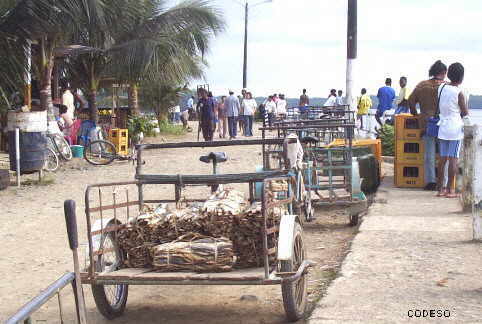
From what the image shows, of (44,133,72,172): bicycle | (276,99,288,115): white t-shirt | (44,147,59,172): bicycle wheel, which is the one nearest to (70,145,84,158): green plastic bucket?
(44,133,72,172): bicycle

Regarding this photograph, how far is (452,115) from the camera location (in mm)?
10188

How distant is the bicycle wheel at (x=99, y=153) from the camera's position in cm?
1820

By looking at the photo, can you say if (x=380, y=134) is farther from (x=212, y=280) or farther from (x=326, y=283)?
(x=212, y=280)

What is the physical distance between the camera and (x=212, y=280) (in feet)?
16.3

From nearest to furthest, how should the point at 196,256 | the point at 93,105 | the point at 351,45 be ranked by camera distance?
the point at 196,256
the point at 351,45
the point at 93,105

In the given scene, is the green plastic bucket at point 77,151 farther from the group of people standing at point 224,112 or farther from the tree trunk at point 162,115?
the tree trunk at point 162,115

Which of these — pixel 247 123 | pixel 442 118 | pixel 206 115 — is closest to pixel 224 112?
pixel 247 123

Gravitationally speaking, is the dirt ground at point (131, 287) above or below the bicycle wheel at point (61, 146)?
below

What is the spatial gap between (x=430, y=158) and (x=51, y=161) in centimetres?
877

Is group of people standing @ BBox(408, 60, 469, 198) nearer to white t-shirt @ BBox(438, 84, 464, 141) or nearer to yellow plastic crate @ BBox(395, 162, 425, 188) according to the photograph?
white t-shirt @ BBox(438, 84, 464, 141)

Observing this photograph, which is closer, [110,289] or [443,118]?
[110,289]

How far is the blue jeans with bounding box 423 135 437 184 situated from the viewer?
435 inches

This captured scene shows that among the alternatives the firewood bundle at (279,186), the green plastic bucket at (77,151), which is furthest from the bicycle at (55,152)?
the firewood bundle at (279,186)

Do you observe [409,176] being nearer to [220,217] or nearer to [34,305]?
[220,217]
